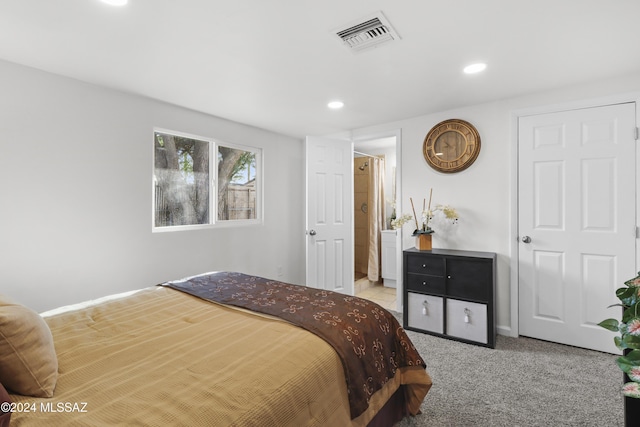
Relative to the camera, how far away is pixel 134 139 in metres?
2.84

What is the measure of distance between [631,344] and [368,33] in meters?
1.89

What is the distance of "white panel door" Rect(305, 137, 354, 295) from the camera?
3844 mm

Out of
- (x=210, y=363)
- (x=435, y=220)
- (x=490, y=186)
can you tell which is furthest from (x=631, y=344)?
(x=435, y=220)

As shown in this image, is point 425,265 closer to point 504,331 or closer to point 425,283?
point 425,283

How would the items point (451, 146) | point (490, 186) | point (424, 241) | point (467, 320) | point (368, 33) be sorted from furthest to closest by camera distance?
point (451, 146) < point (424, 241) < point (490, 186) < point (467, 320) < point (368, 33)

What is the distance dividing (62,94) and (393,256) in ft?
14.7

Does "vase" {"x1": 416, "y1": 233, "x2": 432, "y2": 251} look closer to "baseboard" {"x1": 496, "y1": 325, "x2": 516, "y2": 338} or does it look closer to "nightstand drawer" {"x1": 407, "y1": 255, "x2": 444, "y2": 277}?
"nightstand drawer" {"x1": 407, "y1": 255, "x2": 444, "y2": 277}

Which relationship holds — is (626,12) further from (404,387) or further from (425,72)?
(404,387)

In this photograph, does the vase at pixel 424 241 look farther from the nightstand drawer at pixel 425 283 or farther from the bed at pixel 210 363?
the bed at pixel 210 363

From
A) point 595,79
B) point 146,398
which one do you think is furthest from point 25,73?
point 595,79

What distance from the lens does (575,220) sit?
276cm

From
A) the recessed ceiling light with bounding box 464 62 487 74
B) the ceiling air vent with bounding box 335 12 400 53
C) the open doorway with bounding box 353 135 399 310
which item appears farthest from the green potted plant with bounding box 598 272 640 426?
the open doorway with bounding box 353 135 399 310

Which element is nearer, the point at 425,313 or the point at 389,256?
the point at 425,313

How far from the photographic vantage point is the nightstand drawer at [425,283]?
9.98ft
